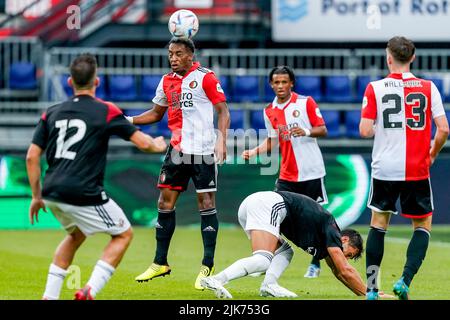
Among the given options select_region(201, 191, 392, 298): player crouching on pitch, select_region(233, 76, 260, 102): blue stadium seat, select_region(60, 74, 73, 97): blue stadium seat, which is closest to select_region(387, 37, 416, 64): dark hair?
select_region(201, 191, 392, 298): player crouching on pitch

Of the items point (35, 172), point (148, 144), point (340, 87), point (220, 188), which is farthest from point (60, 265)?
point (340, 87)

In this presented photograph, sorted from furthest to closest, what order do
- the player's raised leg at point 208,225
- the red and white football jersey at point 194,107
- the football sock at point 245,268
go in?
the red and white football jersey at point 194,107, the player's raised leg at point 208,225, the football sock at point 245,268

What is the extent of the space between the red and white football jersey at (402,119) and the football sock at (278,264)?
1.23 metres

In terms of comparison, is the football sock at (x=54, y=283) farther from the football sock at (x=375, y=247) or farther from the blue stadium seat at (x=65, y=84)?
the blue stadium seat at (x=65, y=84)

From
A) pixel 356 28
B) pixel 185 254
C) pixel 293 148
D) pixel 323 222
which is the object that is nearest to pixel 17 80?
pixel 356 28

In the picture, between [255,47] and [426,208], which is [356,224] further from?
[426,208]

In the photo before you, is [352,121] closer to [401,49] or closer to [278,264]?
[278,264]

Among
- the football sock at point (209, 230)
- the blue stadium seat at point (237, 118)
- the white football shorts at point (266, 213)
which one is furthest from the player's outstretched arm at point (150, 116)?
the blue stadium seat at point (237, 118)

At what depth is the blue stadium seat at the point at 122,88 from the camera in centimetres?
2281

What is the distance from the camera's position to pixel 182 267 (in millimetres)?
13305

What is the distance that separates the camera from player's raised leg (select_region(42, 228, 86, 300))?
8688 millimetres

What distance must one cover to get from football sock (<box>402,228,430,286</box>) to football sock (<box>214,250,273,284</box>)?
125 centimetres

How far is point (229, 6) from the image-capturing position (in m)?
24.1

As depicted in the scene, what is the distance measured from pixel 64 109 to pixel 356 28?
55.2 feet
